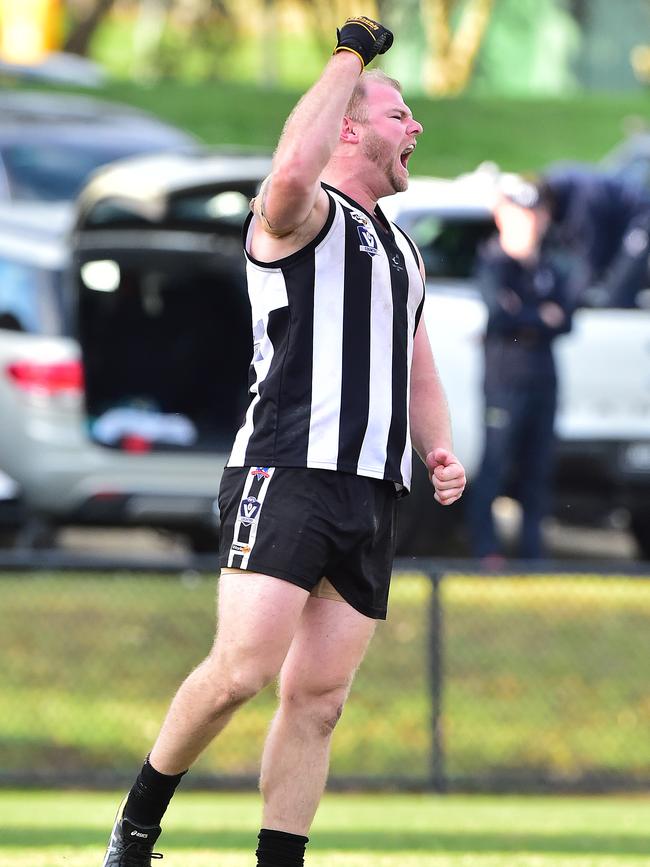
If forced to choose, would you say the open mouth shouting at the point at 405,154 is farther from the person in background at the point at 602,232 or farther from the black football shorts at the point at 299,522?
the person in background at the point at 602,232

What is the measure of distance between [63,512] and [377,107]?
6.32 metres

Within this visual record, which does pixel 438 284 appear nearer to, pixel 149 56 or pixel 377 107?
pixel 377 107

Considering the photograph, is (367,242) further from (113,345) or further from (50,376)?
(113,345)

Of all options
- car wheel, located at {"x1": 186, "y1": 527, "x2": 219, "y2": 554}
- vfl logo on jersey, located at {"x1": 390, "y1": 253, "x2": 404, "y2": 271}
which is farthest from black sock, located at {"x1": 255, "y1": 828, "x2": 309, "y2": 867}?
car wheel, located at {"x1": 186, "y1": 527, "x2": 219, "y2": 554}

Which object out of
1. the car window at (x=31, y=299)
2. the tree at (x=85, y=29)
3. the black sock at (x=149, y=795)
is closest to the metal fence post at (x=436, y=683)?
the car window at (x=31, y=299)

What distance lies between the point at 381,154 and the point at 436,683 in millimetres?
4327

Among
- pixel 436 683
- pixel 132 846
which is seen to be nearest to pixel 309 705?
pixel 132 846

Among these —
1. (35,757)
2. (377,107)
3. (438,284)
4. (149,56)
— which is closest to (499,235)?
→ (438,284)

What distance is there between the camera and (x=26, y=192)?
1201 centimetres

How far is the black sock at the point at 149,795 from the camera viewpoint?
183 inches

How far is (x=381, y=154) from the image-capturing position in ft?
15.3

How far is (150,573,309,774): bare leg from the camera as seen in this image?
4402 millimetres

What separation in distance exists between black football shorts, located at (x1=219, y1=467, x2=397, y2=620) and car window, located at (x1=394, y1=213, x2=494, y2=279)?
6.40 metres

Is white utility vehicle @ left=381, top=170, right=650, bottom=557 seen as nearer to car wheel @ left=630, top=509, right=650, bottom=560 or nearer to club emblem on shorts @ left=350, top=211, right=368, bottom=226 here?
car wheel @ left=630, top=509, right=650, bottom=560
